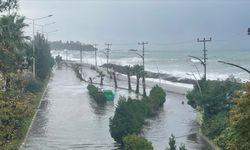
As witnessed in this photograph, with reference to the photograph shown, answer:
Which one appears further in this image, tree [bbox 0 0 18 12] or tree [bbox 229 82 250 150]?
tree [bbox 0 0 18 12]

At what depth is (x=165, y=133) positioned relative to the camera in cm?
3562

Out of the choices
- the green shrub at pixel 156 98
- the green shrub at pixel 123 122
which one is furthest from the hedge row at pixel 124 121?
the green shrub at pixel 156 98

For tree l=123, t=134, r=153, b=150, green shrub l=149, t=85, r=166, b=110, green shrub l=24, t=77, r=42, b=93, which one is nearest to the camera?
tree l=123, t=134, r=153, b=150

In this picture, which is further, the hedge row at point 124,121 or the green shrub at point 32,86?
the green shrub at point 32,86

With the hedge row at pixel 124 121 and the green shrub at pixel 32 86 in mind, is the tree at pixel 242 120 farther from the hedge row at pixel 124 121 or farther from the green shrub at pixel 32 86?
the green shrub at pixel 32 86

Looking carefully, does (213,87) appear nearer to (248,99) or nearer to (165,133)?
(165,133)

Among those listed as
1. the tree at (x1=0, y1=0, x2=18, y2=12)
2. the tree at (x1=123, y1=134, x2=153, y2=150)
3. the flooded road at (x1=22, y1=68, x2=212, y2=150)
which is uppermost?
the tree at (x1=0, y1=0, x2=18, y2=12)

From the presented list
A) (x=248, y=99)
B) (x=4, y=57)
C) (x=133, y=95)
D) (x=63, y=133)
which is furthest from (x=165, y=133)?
(x=133, y=95)

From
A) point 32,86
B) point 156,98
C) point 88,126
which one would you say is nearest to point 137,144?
point 88,126

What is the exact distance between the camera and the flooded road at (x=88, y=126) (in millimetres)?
31906

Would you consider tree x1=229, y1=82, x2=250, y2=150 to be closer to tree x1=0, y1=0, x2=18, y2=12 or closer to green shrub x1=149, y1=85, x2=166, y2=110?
tree x1=0, y1=0, x2=18, y2=12

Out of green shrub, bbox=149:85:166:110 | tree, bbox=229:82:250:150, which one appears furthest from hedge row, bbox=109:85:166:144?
→ tree, bbox=229:82:250:150

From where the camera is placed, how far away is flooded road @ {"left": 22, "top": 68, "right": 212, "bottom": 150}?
105 ft

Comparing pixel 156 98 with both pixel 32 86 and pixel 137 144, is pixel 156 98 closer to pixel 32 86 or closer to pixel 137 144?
pixel 32 86
